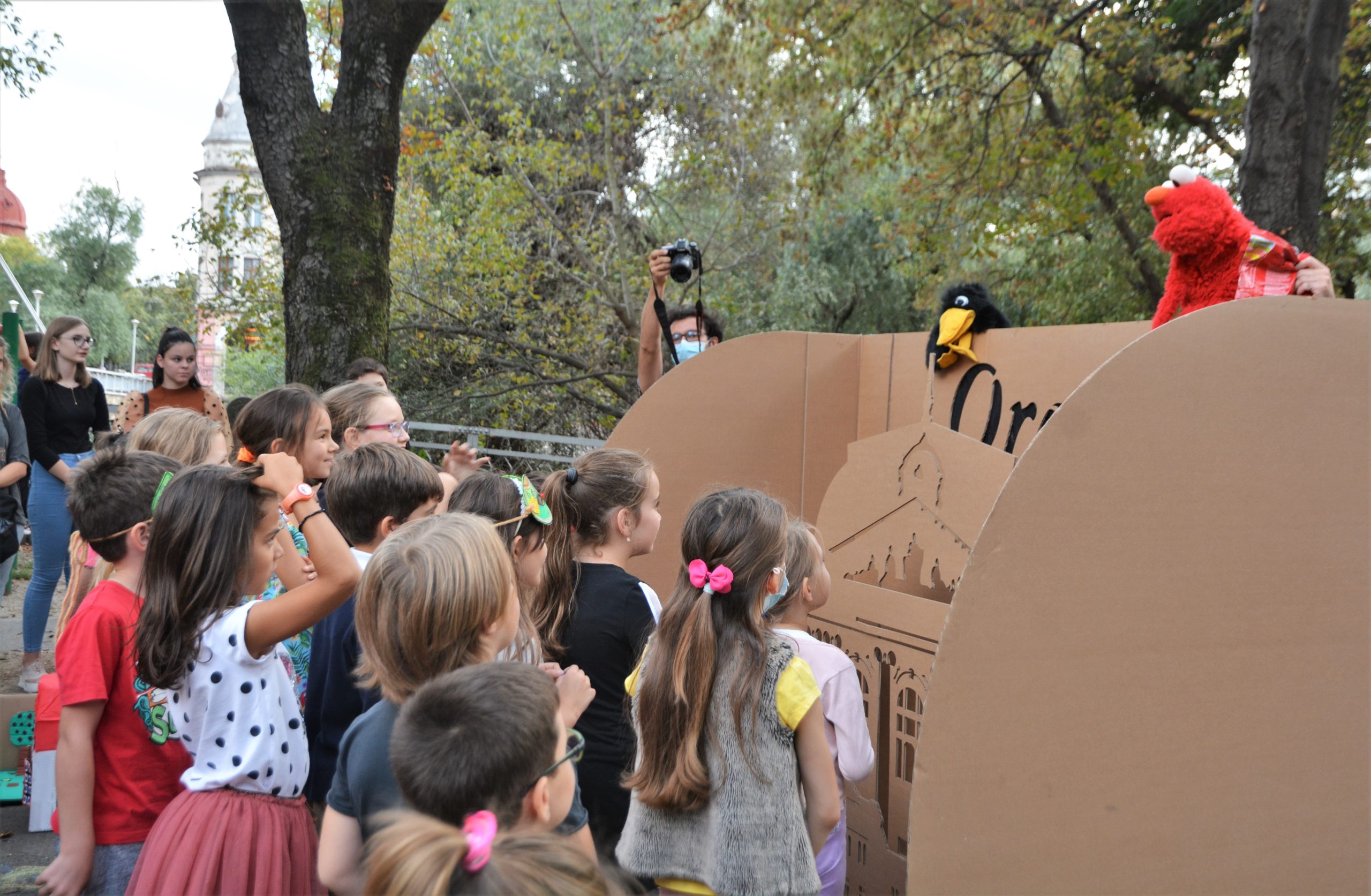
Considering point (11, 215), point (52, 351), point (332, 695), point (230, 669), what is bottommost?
point (332, 695)

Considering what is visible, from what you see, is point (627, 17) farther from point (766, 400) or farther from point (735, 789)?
point (735, 789)

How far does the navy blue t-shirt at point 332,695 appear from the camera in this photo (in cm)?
204

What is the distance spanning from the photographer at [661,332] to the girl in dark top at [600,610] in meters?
1.41

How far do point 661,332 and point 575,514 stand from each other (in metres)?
2.14

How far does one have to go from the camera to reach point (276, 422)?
8.98 feet

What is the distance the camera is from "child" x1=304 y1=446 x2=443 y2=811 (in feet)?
6.70

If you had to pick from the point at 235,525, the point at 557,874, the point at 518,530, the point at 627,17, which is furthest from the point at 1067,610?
the point at 627,17

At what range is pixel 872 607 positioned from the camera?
2486mm

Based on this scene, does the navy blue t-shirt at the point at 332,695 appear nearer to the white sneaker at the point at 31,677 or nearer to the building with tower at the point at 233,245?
the white sneaker at the point at 31,677

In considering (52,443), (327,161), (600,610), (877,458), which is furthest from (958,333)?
(52,443)

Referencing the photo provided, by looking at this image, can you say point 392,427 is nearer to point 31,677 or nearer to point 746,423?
point 746,423

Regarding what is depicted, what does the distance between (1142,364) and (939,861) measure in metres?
0.87

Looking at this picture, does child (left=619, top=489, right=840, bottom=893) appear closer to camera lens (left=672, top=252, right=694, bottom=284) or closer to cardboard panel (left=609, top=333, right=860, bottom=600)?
cardboard panel (left=609, top=333, right=860, bottom=600)

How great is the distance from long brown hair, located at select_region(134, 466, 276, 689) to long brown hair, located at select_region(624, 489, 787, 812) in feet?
2.56
